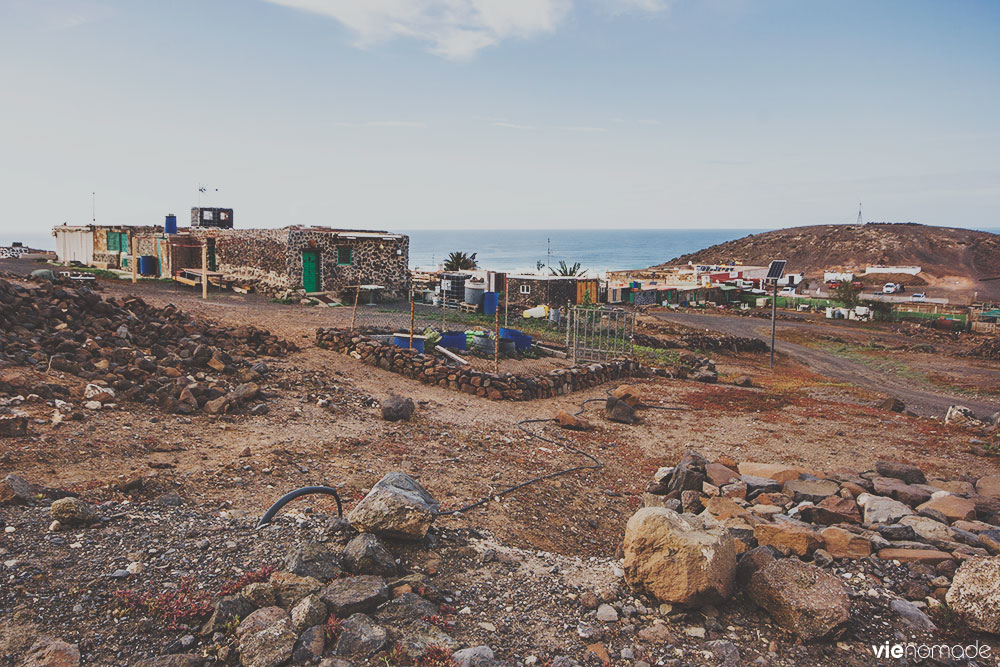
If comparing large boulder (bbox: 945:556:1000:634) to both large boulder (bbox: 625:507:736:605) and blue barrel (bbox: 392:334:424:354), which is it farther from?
blue barrel (bbox: 392:334:424:354)

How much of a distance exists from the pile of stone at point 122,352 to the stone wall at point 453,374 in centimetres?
141

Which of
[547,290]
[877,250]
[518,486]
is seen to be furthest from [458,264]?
[877,250]

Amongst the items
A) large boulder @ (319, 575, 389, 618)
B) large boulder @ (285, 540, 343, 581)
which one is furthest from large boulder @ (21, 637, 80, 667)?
Result: large boulder @ (319, 575, 389, 618)

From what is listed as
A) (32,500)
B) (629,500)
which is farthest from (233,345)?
(629,500)

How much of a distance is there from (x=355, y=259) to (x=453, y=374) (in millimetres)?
15515

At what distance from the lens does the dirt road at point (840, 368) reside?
725 inches

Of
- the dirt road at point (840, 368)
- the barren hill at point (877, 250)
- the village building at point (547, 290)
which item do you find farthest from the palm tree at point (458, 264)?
the barren hill at point (877, 250)

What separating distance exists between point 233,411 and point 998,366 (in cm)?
3028

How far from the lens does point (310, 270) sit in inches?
1045

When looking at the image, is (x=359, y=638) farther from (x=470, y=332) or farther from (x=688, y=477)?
(x=470, y=332)

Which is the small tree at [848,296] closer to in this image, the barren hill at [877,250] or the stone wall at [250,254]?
the barren hill at [877,250]

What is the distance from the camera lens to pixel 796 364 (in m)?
26.1

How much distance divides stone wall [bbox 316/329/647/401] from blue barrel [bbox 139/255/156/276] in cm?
1993

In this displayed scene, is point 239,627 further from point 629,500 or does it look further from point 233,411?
point 233,411
